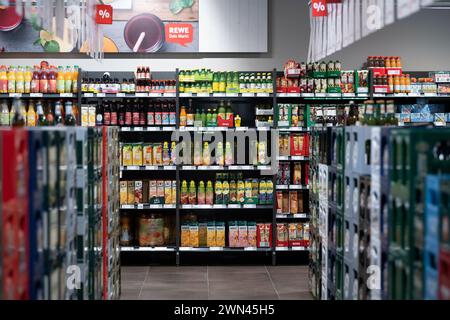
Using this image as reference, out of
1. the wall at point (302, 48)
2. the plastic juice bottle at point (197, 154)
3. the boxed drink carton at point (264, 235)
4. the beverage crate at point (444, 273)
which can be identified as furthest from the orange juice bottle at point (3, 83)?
the beverage crate at point (444, 273)

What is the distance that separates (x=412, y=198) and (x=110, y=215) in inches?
120

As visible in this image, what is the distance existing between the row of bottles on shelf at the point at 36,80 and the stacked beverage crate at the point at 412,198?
5.90 metres

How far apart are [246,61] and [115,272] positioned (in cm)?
465

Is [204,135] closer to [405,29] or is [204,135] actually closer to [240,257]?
[240,257]

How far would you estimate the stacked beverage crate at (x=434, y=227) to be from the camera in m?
2.76

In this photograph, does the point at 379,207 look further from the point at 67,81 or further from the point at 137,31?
the point at 137,31

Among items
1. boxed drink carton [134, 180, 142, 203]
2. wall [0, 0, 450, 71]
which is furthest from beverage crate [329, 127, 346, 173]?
wall [0, 0, 450, 71]

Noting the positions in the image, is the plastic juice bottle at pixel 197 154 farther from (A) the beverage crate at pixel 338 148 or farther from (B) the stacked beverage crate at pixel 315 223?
(A) the beverage crate at pixel 338 148

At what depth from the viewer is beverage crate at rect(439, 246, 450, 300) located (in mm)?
2682

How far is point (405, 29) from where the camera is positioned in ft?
32.1

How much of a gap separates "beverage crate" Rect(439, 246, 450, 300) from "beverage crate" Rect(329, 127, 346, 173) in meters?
2.15

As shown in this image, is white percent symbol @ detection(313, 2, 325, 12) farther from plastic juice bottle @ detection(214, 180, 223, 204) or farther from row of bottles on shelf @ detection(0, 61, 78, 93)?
row of bottles on shelf @ detection(0, 61, 78, 93)
